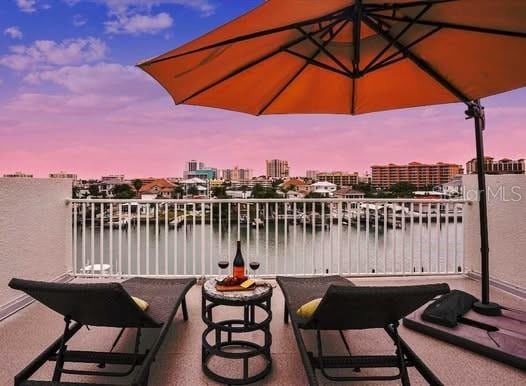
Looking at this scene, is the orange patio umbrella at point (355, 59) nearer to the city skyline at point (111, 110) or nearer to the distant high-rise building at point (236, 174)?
the city skyline at point (111, 110)

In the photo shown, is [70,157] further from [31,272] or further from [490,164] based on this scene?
[490,164]

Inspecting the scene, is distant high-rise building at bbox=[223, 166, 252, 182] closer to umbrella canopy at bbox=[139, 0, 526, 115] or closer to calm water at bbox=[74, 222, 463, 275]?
calm water at bbox=[74, 222, 463, 275]

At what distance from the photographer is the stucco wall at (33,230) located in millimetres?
3465

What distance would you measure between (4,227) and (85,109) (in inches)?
449

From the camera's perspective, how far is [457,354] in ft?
8.50

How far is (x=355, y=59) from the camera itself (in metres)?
2.42

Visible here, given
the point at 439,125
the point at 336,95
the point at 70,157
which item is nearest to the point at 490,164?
the point at 336,95

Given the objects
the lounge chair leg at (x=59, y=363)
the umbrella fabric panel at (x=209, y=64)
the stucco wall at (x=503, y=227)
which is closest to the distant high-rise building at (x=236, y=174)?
the stucco wall at (x=503, y=227)

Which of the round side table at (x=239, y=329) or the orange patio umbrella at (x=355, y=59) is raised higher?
the orange patio umbrella at (x=355, y=59)

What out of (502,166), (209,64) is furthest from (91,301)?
(502,166)

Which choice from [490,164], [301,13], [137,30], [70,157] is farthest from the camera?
[137,30]

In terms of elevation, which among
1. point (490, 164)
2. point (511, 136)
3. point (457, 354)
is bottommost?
point (457, 354)

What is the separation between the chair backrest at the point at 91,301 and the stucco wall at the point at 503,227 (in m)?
4.09

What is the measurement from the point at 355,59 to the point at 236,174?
2034cm
